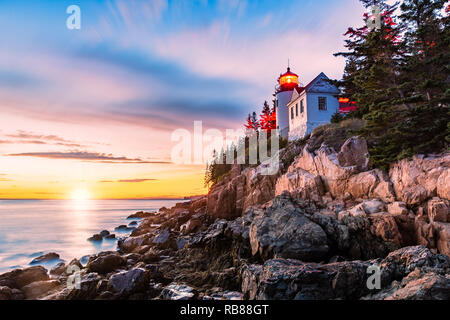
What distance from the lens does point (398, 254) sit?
20.9ft

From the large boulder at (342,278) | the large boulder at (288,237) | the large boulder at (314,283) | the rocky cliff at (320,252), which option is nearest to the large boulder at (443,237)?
the rocky cliff at (320,252)

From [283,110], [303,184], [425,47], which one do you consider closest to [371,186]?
[303,184]

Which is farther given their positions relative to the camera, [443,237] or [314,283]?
[443,237]

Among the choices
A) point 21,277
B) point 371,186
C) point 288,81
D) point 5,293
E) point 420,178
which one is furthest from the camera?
point 288,81

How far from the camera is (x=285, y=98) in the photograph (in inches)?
1126

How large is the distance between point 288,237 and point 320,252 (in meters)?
1.12

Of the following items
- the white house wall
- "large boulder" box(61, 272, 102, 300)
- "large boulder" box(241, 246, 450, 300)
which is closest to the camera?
"large boulder" box(241, 246, 450, 300)

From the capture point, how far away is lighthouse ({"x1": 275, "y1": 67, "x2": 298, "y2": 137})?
93.6 ft

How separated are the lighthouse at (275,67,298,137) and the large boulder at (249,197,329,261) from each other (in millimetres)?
19409

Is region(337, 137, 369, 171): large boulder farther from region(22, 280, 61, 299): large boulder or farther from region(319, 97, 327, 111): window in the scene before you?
region(22, 280, 61, 299): large boulder

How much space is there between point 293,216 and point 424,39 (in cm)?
1060

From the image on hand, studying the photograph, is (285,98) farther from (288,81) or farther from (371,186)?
(371,186)

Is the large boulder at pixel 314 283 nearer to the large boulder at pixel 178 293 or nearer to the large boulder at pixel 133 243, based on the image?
the large boulder at pixel 178 293

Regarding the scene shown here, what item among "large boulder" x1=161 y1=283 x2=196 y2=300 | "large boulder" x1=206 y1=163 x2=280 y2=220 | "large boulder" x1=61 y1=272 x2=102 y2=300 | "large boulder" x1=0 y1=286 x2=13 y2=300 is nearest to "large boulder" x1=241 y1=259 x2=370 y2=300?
"large boulder" x1=161 y1=283 x2=196 y2=300
